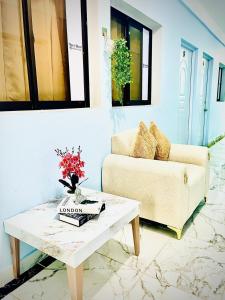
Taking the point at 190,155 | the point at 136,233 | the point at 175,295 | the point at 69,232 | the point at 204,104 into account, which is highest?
the point at 204,104

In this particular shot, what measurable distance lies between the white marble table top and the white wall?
141 mm

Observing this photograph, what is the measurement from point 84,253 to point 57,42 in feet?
5.74

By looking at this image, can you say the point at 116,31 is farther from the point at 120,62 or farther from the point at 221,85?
the point at 221,85

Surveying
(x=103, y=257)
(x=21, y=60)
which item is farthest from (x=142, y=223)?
(x=21, y=60)

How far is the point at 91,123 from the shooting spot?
84.4 inches

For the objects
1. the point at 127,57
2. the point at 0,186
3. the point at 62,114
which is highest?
the point at 127,57

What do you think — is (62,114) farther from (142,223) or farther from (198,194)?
(198,194)

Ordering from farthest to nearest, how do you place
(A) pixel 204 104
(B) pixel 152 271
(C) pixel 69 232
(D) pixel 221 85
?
(D) pixel 221 85, (A) pixel 204 104, (B) pixel 152 271, (C) pixel 69 232

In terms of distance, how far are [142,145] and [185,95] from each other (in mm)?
2876

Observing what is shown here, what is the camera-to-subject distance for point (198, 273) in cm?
158

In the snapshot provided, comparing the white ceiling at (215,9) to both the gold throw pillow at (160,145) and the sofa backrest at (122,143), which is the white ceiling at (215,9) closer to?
the gold throw pillow at (160,145)

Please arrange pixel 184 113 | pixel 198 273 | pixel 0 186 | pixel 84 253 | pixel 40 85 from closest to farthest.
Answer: pixel 84 253, pixel 0 186, pixel 198 273, pixel 40 85, pixel 184 113

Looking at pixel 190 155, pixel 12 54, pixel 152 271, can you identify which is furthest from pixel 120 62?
pixel 152 271

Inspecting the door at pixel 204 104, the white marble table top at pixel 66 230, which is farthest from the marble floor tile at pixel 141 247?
the door at pixel 204 104
